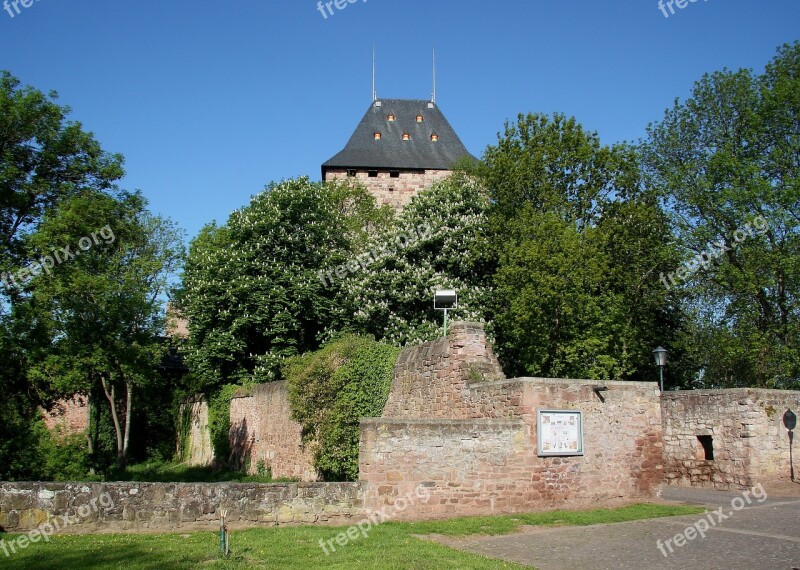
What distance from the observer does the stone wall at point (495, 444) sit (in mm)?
10828

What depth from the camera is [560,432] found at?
12.1 m

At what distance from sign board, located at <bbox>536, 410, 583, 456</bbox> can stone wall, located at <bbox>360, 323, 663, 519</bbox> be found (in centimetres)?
12

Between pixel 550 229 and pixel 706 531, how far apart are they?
49.4 ft

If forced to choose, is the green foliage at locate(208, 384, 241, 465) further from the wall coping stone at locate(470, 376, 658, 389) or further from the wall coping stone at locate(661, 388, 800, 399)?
the wall coping stone at locate(661, 388, 800, 399)

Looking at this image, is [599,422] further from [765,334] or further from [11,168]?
[11,168]

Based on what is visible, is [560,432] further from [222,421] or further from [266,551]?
[222,421]

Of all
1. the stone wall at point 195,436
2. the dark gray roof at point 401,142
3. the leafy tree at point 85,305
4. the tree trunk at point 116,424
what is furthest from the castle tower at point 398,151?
the leafy tree at point 85,305

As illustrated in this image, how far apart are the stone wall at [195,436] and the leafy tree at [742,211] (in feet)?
59.7

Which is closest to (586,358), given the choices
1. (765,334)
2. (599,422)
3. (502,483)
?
(765,334)

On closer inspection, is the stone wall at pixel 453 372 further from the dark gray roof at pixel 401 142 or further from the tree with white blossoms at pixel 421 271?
the dark gray roof at pixel 401 142

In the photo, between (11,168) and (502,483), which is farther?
(11,168)

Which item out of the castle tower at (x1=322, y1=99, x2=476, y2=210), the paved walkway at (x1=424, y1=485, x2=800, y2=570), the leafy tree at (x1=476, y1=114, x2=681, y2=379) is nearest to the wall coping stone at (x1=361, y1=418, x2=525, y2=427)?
the paved walkway at (x1=424, y1=485, x2=800, y2=570)

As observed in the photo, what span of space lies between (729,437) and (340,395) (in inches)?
362

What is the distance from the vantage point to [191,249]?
3678 cm
